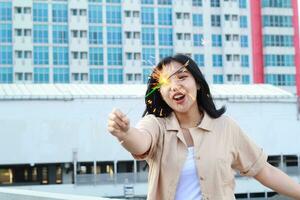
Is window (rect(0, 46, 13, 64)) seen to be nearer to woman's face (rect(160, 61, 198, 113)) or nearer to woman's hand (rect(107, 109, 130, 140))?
woman's face (rect(160, 61, 198, 113))

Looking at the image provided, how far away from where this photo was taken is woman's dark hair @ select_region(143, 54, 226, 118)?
207 centimetres

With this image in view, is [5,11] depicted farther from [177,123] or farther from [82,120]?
[177,123]

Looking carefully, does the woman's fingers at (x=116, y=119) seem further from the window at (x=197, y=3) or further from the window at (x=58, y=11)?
the window at (x=197, y=3)

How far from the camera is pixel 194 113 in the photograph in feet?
6.86

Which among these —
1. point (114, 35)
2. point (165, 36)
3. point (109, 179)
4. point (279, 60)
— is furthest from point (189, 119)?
point (279, 60)

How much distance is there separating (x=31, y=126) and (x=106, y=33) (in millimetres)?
19107

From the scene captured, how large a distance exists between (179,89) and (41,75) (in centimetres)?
4960

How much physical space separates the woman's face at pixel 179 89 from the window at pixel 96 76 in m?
49.7

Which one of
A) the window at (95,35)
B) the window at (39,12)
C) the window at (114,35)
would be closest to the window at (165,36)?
the window at (114,35)

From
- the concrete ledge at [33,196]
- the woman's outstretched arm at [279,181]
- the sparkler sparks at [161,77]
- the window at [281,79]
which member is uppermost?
the window at [281,79]

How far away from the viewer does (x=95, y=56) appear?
51.7 m

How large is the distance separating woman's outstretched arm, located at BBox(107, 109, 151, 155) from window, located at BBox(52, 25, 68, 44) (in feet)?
165

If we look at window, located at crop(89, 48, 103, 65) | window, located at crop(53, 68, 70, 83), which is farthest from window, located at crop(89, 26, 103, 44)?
window, located at crop(53, 68, 70, 83)

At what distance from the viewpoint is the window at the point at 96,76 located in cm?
5153
